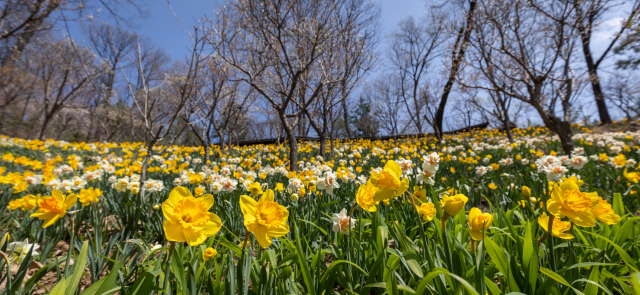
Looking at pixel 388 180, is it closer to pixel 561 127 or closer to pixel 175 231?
pixel 175 231

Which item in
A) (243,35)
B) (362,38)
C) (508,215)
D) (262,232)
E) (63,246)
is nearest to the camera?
(262,232)

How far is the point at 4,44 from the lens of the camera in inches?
317

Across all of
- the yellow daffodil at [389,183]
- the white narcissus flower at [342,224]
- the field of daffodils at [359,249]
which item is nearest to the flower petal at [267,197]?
the field of daffodils at [359,249]

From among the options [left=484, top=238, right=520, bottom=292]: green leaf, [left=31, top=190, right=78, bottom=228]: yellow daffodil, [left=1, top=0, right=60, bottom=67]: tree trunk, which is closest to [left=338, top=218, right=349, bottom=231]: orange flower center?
[left=484, top=238, right=520, bottom=292]: green leaf

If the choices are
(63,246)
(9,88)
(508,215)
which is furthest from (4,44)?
(508,215)

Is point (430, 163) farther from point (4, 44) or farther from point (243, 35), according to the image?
point (4, 44)

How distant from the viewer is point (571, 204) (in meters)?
0.83

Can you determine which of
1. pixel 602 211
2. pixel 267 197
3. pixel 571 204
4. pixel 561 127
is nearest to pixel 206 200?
pixel 267 197

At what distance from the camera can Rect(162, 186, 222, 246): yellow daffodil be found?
0.72 meters

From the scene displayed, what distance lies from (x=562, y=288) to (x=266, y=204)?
1.28 metres

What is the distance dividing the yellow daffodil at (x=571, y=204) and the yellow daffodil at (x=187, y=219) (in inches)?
46.6

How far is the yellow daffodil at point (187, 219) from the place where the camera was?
2.35 feet

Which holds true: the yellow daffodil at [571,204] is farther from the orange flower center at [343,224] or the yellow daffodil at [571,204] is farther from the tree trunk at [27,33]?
the tree trunk at [27,33]

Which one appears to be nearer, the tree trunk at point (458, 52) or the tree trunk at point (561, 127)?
the tree trunk at point (561, 127)
